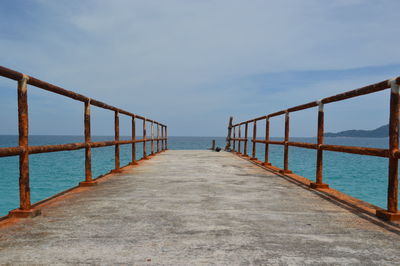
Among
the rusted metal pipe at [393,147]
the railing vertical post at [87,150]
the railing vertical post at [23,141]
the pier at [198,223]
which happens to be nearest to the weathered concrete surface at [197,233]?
the pier at [198,223]

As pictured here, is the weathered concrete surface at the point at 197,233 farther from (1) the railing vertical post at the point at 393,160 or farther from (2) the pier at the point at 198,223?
(1) the railing vertical post at the point at 393,160

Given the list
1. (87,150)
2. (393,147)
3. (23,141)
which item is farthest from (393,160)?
(87,150)

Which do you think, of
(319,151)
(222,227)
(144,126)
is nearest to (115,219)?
(222,227)

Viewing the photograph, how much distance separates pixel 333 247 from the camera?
6.54ft

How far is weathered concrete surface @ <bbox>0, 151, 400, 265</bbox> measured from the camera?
1.80m

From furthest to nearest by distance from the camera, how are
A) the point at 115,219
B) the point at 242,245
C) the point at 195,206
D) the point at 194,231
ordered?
the point at 195,206
the point at 115,219
the point at 194,231
the point at 242,245

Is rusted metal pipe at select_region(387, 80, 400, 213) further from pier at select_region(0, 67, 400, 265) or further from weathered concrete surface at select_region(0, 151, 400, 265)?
weathered concrete surface at select_region(0, 151, 400, 265)

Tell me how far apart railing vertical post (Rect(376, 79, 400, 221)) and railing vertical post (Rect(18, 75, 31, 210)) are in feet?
10.4

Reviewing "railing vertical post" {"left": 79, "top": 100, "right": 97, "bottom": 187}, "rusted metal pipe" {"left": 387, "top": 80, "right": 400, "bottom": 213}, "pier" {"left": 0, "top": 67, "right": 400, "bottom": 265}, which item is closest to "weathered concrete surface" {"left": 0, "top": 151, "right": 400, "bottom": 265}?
"pier" {"left": 0, "top": 67, "right": 400, "bottom": 265}

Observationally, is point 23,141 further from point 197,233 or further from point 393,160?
point 393,160

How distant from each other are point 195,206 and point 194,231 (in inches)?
31.5

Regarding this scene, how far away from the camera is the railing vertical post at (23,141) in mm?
2719

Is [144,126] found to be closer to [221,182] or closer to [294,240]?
[221,182]

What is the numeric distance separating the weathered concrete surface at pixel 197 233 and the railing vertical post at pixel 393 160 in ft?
0.98
